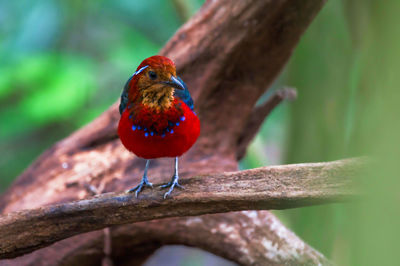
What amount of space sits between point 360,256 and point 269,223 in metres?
2.70

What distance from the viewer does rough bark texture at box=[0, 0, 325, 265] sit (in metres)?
3.49

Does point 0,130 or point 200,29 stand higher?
point 0,130

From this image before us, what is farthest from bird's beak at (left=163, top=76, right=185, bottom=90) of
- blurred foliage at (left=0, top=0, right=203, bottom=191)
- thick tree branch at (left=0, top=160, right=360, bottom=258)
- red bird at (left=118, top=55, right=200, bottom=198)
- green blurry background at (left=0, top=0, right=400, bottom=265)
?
blurred foliage at (left=0, top=0, right=203, bottom=191)

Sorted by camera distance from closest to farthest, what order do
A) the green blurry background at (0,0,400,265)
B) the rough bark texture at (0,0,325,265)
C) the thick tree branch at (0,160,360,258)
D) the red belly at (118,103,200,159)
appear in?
the green blurry background at (0,0,400,265)
the thick tree branch at (0,160,360,258)
the red belly at (118,103,200,159)
the rough bark texture at (0,0,325,265)

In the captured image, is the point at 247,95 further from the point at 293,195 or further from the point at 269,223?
the point at 293,195

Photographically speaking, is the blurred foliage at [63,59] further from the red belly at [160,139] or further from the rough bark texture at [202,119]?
the red belly at [160,139]

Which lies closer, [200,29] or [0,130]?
[200,29]

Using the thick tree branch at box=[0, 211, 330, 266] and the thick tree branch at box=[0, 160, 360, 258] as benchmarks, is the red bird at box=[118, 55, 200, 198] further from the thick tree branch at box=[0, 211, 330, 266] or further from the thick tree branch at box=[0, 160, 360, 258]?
the thick tree branch at box=[0, 211, 330, 266]

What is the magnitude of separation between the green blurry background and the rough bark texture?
0.43 meters

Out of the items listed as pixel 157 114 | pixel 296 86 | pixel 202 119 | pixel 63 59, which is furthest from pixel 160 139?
pixel 63 59

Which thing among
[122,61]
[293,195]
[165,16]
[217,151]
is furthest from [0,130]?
[293,195]

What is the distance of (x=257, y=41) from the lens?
373 cm

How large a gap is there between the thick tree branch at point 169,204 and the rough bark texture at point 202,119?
0.90 meters

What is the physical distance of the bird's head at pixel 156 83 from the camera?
2396 mm
